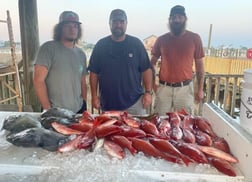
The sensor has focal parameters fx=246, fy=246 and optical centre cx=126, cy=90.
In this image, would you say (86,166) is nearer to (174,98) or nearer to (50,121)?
(50,121)

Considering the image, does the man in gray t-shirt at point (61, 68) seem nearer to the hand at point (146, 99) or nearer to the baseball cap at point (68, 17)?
the baseball cap at point (68, 17)

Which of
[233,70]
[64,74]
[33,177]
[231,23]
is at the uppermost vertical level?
[231,23]

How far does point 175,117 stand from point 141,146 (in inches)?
16.6

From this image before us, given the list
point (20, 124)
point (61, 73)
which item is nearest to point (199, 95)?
point (61, 73)

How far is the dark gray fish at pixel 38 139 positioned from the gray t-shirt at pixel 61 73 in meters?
1.00

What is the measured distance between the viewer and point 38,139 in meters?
1.09

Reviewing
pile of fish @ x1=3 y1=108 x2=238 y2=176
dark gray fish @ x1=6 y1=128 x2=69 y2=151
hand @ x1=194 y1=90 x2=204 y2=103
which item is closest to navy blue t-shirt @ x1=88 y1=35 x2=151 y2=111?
hand @ x1=194 y1=90 x2=204 y2=103

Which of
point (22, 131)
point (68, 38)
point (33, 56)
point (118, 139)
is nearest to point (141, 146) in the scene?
point (118, 139)

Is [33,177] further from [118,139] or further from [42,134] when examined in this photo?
[118,139]

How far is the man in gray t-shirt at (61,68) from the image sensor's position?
2039 mm

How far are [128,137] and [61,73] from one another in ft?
3.77

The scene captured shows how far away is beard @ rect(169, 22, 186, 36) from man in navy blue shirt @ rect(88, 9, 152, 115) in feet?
1.64

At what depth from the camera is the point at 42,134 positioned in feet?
3.66

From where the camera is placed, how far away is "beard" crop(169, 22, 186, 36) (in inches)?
105
